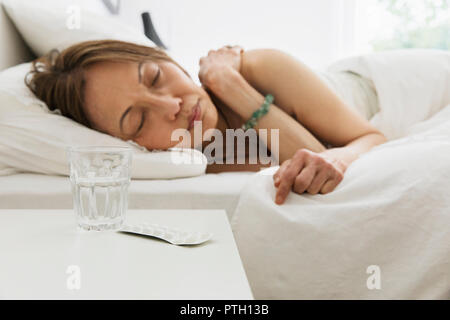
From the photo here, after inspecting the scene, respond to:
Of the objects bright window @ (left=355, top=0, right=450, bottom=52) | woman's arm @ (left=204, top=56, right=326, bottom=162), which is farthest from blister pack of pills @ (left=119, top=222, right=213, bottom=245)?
bright window @ (left=355, top=0, right=450, bottom=52)

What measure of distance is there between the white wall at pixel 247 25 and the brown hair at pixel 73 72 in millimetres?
1624

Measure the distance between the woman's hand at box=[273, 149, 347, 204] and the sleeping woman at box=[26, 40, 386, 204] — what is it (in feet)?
0.29

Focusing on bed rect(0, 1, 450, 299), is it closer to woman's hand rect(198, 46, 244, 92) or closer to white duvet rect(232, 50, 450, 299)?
white duvet rect(232, 50, 450, 299)

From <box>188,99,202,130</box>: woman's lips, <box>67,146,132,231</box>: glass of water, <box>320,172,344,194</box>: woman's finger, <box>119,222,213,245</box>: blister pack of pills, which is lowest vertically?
<box>320,172,344,194</box>: woman's finger

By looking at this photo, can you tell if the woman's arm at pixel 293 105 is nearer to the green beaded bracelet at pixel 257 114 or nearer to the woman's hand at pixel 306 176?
the green beaded bracelet at pixel 257 114

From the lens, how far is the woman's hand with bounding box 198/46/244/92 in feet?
3.58

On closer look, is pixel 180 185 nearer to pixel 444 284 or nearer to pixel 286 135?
pixel 286 135

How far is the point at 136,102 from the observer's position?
35.9 inches

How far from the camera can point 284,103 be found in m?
1.11

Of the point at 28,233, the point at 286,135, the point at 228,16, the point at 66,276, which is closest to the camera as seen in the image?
the point at 66,276

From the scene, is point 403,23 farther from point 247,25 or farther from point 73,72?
point 73,72

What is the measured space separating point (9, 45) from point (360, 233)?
1016 millimetres
